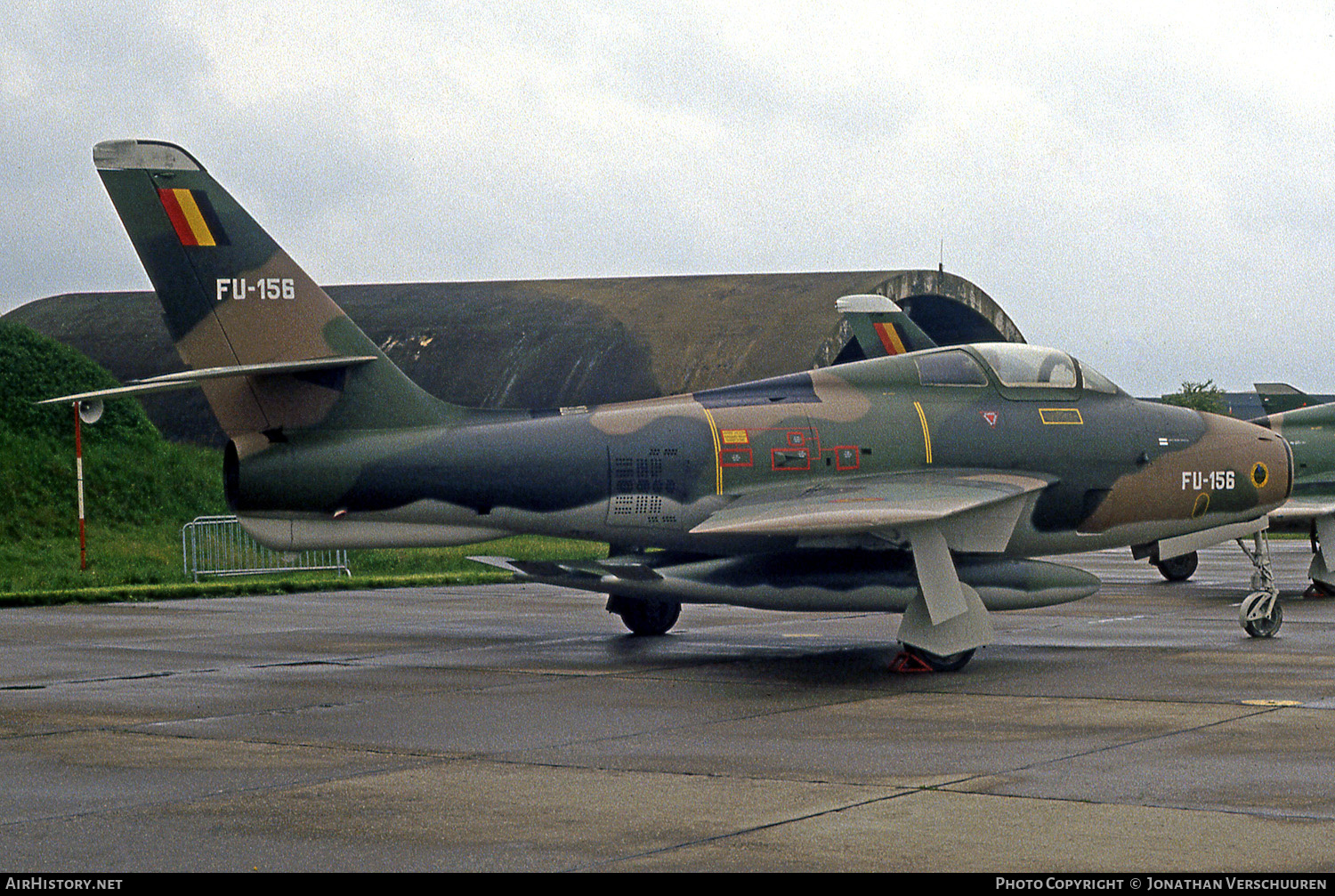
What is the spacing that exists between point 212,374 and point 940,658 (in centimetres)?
654

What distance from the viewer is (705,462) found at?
13719 millimetres

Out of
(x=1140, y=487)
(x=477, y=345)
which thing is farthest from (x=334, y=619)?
(x=477, y=345)

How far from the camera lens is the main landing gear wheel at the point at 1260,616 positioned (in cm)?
1498

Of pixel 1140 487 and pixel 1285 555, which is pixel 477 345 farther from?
pixel 1140 487

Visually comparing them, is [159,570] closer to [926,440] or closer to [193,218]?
[193,218]

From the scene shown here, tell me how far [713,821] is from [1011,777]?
74.9 inches

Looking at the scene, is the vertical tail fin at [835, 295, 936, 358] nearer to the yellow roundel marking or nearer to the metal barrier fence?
the metal barrier fence

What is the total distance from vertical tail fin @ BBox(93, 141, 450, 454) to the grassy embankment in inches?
398

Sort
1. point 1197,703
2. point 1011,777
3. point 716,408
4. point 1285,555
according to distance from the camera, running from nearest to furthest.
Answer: point 1011,777 → point 1197,703 → point 716,408 → point 1285,555

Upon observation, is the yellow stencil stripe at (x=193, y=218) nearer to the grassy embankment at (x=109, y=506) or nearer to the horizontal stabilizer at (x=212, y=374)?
the horizontal stabilizer at (x=212, y=374)

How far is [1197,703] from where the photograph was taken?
10.6m

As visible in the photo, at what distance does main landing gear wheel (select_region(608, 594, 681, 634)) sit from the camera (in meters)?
16.2

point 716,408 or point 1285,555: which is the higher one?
point 716,408

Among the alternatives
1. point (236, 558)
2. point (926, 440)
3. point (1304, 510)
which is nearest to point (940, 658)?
point (926, 440)
